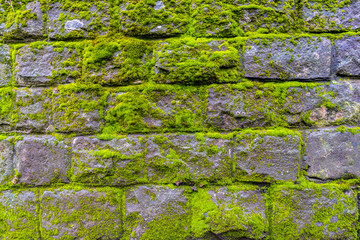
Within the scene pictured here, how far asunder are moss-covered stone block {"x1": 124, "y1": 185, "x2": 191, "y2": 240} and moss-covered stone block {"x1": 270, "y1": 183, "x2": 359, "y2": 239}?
580mm

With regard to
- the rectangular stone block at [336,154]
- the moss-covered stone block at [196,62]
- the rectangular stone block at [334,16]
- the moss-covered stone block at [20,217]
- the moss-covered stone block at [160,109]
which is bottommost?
the moss-covered stone block at [20,217]

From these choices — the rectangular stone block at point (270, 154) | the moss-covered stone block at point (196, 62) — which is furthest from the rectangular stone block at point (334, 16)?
the rectangular stone block at point (270, 154)

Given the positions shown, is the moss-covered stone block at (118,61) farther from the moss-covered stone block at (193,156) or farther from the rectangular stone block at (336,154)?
the rectangular stone block at (336,154)

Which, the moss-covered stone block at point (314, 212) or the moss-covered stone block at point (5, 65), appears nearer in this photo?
the moss-covered stone block at point (314, 212)

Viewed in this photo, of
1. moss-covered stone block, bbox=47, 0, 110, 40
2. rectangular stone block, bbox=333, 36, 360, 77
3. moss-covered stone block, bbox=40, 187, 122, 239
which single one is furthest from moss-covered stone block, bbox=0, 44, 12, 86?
rectangular stone block, bbox=333, 36, 360, 77

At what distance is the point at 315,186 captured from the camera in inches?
51.3

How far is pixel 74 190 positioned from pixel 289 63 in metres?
1.63

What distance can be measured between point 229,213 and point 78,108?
1.19 metres

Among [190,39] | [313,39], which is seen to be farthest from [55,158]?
[313,39]

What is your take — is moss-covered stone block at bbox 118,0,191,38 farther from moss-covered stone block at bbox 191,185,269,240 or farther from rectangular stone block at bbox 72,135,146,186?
moss-covered stone block at bbox 191,185,269,240

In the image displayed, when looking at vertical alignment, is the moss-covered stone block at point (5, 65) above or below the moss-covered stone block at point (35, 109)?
above

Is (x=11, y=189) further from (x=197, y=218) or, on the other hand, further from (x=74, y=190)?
(x=197, y=218)

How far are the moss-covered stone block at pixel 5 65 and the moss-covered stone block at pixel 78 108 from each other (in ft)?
1.29

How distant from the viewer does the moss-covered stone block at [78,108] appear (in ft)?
4.42
